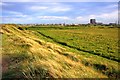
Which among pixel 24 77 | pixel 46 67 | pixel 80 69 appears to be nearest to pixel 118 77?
pixel 80 69

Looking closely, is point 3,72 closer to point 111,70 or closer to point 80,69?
point 80,69

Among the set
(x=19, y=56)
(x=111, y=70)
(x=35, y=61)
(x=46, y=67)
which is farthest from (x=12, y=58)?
(x=111, y=70)

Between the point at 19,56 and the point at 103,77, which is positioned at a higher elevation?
the point at 19,56

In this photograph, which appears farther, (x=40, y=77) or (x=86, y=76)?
(x=86, y=76)

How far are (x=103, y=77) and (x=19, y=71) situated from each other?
144 inches

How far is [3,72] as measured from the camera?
1053 centimetres

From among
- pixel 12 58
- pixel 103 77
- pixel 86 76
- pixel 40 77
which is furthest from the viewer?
pixel 12 58

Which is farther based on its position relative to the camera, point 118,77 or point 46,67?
point 118,77

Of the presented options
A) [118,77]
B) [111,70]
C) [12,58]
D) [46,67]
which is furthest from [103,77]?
[12,58]

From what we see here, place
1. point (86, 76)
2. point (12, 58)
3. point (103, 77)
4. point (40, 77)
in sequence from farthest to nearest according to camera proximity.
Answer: point (12, 58), point (103, 77), point (86, 76), point (40, 77)

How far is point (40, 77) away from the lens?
31.4 ft

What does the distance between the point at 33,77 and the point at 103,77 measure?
3.28 metres

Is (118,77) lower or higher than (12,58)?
lower

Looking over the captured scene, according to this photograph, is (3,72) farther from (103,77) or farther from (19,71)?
(103,77)
